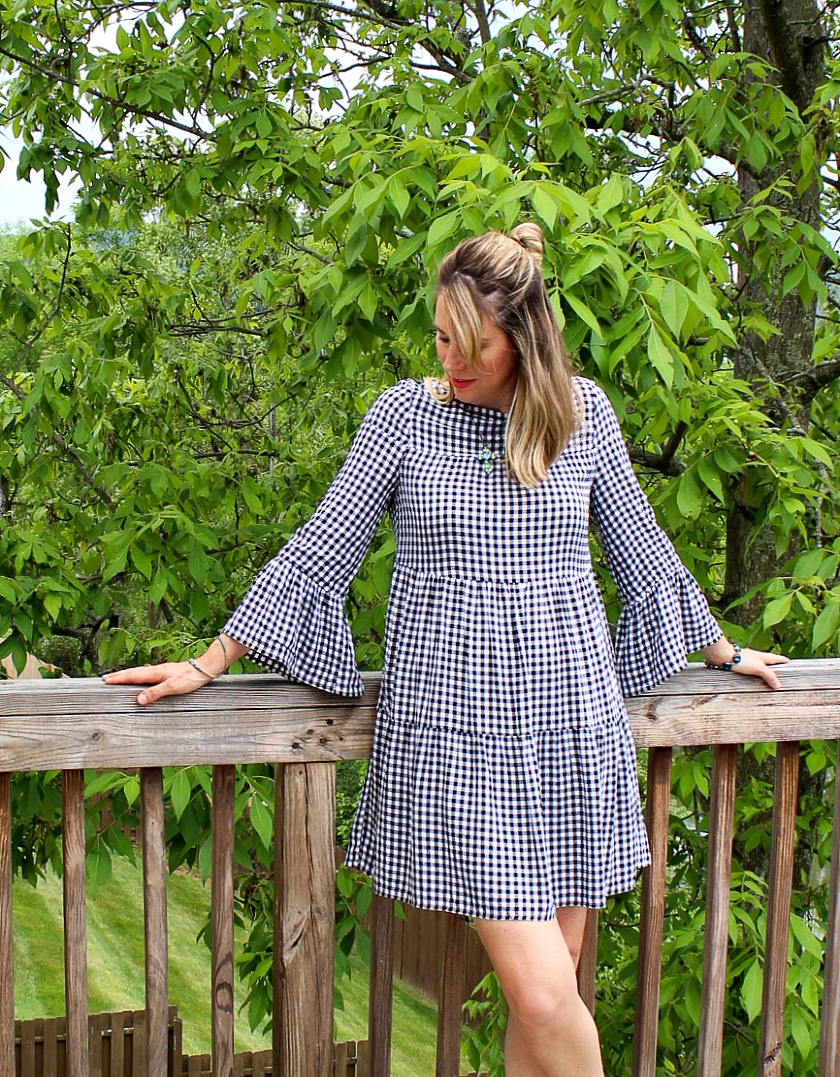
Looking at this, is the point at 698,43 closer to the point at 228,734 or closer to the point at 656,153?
the point at 656,153

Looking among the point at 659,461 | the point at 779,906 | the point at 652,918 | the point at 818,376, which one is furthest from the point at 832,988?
the point at 818,376

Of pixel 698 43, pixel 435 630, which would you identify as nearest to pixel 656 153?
pixel 698 43

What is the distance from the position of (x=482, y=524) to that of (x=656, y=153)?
2.39m

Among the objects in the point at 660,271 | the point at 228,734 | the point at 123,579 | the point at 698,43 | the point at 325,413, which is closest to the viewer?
the point at 228,734

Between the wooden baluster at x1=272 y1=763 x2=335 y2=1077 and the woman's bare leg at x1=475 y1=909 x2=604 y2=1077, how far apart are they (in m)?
0.23

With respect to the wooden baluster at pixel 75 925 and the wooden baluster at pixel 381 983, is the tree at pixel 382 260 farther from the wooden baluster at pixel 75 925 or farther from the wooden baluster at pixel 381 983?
the wooden baluster at pixel 75 925

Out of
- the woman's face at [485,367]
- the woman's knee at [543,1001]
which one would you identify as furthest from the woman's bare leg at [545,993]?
the woman's face at [485,367]

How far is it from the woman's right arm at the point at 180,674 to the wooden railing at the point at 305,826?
0.02m

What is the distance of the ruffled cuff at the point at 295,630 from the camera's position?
58.0 inches

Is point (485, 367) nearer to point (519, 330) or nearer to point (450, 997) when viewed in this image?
Answer: point (519, 330)

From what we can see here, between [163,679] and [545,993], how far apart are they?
0.67 meters

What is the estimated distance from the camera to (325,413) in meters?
3.94

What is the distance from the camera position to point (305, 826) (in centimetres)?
154

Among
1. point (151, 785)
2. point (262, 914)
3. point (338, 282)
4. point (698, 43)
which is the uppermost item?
point (698, 43)
